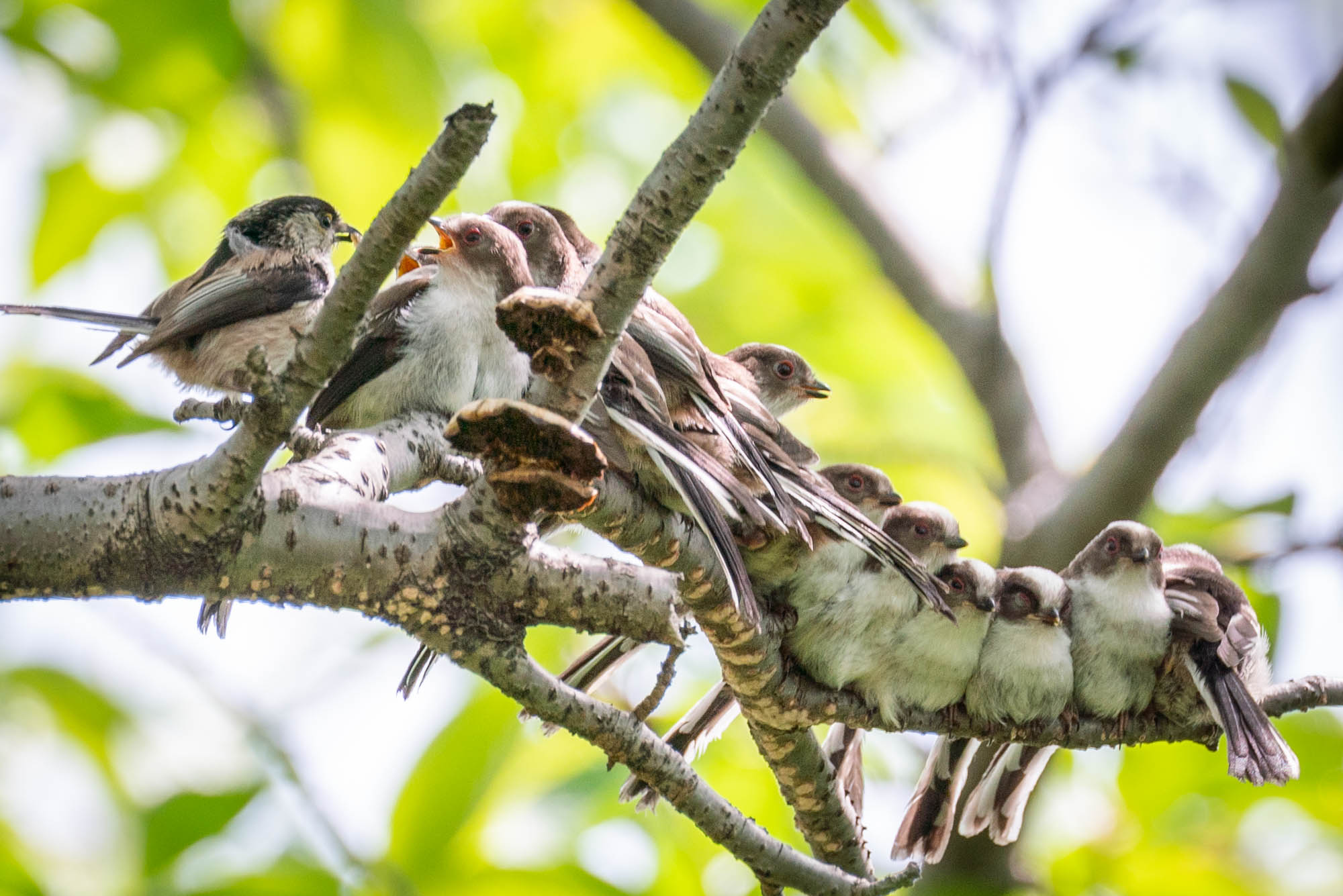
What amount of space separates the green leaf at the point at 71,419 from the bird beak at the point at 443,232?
1435 mm

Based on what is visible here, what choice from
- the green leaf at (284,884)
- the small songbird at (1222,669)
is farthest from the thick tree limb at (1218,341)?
the green leaf at (284,884)

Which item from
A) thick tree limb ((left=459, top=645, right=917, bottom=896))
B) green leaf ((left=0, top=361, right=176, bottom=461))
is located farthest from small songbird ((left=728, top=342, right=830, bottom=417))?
green leaf ((left=0, top=361, right=176, bottom=461))

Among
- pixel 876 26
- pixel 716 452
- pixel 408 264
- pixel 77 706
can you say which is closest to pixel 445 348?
pixel 408 264

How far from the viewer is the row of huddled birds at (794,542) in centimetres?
316

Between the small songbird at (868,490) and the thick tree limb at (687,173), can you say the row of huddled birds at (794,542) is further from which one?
the thick tree limb at (687,173)

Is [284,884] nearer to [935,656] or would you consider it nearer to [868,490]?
[935,656]

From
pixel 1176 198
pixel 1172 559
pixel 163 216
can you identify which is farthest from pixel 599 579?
pixel 1176 198

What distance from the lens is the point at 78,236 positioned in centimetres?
543

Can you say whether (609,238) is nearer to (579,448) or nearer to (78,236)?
(579,448)

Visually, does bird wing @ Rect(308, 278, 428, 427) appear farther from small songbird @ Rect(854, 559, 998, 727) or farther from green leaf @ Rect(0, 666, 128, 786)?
small songbird @ Rect(854, 559, 998, 727)

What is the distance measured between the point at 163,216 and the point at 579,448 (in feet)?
17.5

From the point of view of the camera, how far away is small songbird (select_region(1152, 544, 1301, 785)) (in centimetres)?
313

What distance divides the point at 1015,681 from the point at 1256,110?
3675 millimetres

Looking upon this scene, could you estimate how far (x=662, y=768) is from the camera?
9.84 feet
